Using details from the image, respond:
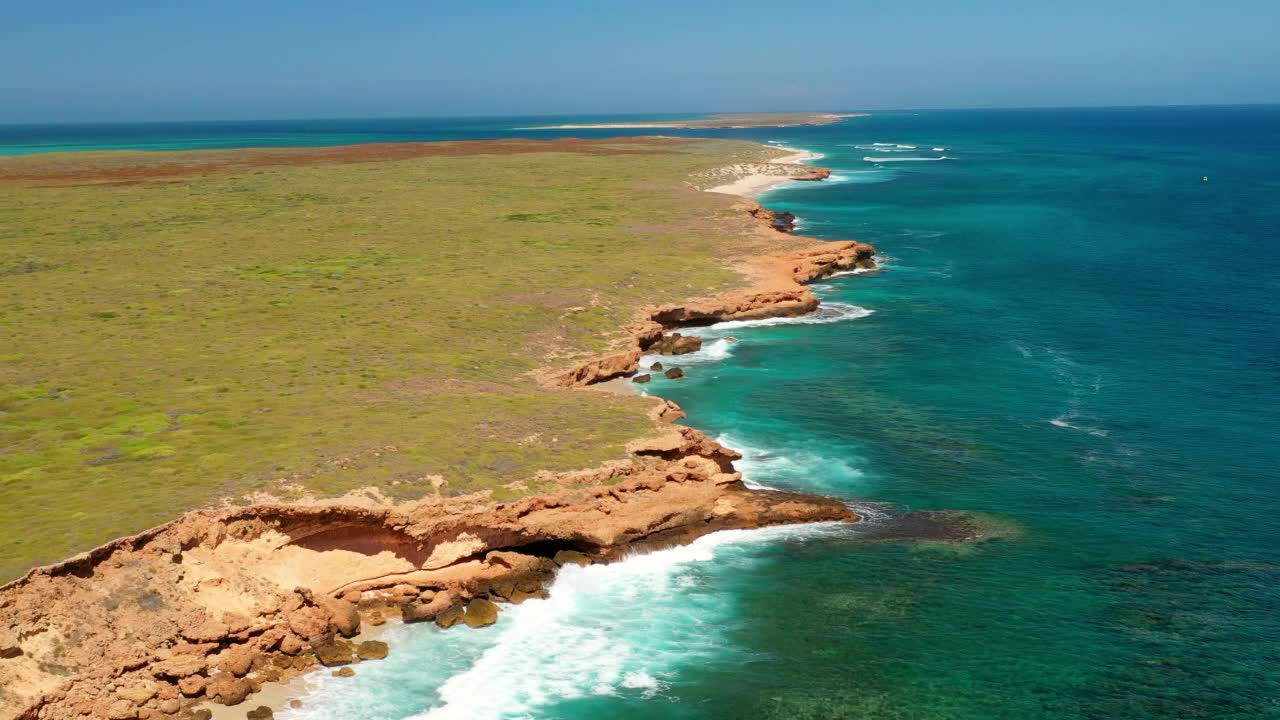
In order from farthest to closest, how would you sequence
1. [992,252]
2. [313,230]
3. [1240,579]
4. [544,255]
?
[992,252] < [313,230] < [544,255] < [1240,579]

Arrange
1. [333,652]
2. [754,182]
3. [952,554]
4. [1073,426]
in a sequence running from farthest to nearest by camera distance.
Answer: [754,182] < [1073,426] < [952,554] < [333,652]

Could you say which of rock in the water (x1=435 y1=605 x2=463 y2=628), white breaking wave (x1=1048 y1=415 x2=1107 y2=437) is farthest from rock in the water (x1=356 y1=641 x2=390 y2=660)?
white breaking wave (x1=1048 y1=415 x2=1107 y2=437)

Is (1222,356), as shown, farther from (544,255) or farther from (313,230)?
(313,230)

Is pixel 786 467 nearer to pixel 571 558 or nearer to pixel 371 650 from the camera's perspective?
pixel 571 558

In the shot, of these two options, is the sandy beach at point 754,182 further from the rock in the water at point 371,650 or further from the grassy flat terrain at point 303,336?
the rock in the water at point 371,650

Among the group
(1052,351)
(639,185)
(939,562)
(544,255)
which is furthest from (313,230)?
(939,562)

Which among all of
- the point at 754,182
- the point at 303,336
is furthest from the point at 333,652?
the point at 754,182
